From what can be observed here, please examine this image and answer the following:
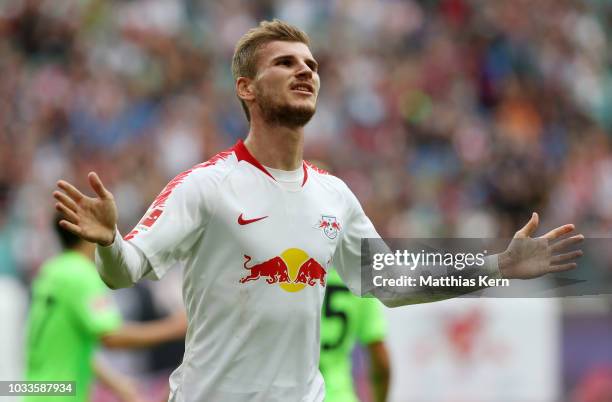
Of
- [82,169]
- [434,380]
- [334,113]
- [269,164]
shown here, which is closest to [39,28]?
[82,169]

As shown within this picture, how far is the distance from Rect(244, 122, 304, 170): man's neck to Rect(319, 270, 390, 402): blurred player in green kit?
2077mm

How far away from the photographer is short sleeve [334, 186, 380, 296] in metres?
5.22

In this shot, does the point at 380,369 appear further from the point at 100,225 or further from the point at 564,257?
the point at 100,225

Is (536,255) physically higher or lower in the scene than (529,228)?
lower

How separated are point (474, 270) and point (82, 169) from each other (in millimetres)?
9216

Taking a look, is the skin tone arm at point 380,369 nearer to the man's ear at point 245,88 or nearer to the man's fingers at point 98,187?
the man's ear at point 245,88

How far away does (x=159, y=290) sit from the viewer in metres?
10.4

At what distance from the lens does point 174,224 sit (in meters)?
4.56

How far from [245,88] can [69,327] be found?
9.53 feet

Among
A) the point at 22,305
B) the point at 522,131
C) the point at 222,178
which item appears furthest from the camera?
the point at 522,131

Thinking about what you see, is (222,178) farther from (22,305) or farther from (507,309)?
(507,309)

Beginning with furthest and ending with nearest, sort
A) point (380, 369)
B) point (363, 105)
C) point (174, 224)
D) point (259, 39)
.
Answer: point (363, 105), point (380, 369), point (259, 39), point (174, 224)

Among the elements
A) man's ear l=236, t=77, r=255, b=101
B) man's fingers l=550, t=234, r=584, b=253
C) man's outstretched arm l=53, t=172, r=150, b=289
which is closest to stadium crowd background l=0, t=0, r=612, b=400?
man's ear l=236, t=77, r=255, b=101

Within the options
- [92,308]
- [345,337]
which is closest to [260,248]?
[345,337]
